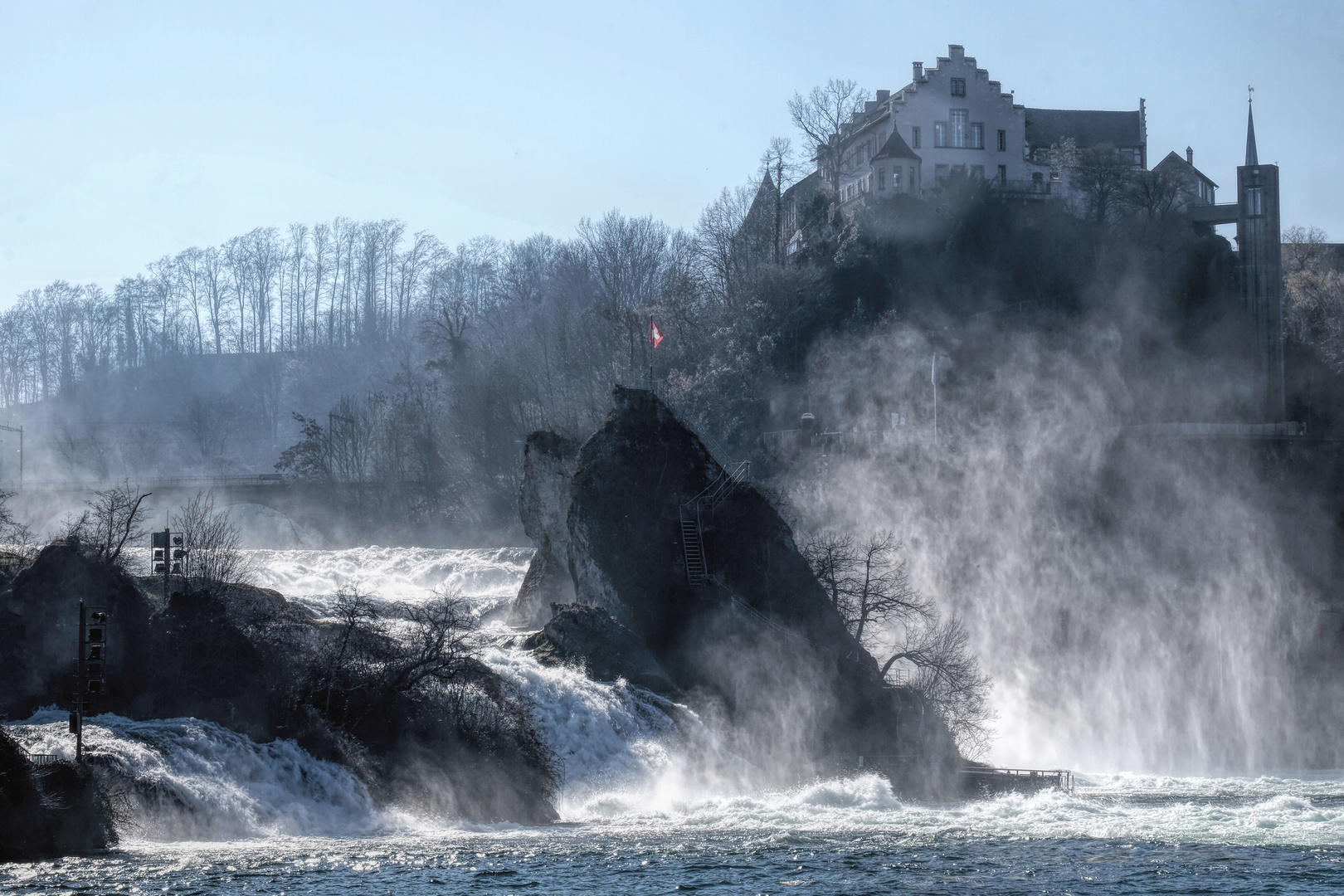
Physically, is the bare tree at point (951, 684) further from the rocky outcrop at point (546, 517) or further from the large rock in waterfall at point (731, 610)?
the rocky outcrop at point (546, 517)

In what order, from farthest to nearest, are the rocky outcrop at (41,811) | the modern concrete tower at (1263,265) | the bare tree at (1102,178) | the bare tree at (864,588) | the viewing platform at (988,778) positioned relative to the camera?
the bare tree at (1102,178), the modern concrete tower at (1263,265), the bare tree at (864,588), the viewing platform at (988,778), the rocky outcrop at (41,811)

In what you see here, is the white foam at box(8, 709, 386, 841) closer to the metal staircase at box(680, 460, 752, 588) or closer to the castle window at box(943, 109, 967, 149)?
the metal staircase at box(680, 460, 752, 588)

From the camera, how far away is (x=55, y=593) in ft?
124

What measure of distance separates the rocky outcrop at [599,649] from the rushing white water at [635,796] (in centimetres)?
88

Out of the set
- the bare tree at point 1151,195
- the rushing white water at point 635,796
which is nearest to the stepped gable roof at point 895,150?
the bare tree at point 1151,195

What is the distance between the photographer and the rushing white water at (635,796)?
108ft

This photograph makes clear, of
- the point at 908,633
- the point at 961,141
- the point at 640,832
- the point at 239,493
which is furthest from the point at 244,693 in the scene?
the point at 961,141

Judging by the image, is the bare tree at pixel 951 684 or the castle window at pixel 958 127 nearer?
the bare tree at pixel 951 684

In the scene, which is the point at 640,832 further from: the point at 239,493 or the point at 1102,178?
the point at 1102,178

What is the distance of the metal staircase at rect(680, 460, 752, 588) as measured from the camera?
51.0 m

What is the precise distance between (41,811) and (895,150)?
87.9 meters

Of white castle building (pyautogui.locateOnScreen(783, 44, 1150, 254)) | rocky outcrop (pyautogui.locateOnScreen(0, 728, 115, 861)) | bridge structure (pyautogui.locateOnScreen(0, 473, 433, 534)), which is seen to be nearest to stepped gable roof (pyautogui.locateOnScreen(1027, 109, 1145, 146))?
white castle building (pyautogui.locateOnScreen(783, 44, 1150, 254))

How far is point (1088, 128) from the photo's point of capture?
114562 mm

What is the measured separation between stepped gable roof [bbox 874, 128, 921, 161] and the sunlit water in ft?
224
